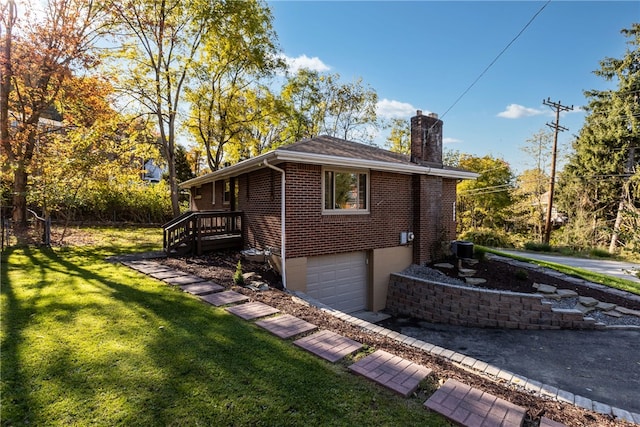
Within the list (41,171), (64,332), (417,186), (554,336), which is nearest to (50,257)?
(41,171)

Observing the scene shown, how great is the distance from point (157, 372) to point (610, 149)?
26352 mm

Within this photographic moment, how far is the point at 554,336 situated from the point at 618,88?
21057 millimetres

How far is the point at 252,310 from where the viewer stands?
512cm

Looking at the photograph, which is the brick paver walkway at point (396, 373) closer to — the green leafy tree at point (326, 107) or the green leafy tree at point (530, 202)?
the green leafy tree at point (326, 107)

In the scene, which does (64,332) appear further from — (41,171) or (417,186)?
(41,171)

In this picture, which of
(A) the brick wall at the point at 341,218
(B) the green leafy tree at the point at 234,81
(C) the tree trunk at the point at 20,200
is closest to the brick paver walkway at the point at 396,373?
(A) the brick wall at the point at 341,218

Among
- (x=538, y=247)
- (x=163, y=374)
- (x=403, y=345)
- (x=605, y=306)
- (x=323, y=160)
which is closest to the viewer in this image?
(x=163, y=374)

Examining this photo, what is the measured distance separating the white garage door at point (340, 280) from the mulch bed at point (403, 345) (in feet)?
3.73

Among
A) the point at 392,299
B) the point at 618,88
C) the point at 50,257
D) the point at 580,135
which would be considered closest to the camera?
the point at 50,257

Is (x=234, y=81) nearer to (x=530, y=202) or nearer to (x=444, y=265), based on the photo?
(x=444, y=265)

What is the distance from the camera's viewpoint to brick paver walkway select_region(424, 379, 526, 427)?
2.62 metres

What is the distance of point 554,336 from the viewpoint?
7.11m

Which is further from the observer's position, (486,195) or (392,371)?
(486,195)

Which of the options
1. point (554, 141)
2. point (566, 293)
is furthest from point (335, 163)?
point (554, 141)
